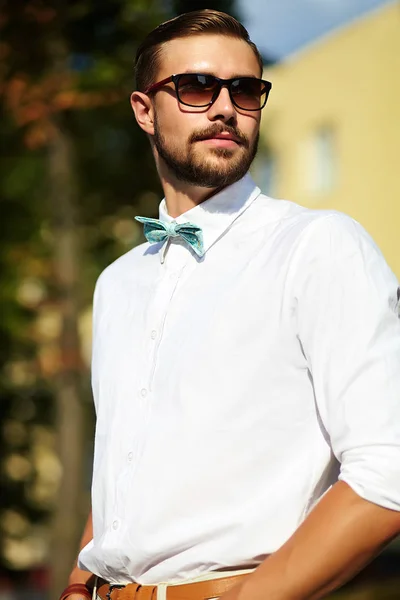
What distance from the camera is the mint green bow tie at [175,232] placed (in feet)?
7.22

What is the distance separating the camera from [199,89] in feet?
7.08

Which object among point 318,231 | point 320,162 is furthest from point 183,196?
point 320,162

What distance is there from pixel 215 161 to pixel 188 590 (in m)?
0.95

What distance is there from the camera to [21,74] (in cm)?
1116

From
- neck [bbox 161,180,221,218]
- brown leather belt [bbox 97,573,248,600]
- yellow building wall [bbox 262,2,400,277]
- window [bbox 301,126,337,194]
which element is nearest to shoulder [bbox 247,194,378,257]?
neck [bbox 161,180,221,218]

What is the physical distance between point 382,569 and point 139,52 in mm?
16615

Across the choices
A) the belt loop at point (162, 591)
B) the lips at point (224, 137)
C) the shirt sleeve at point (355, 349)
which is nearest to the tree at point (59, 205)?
the lips at point (224, 137)

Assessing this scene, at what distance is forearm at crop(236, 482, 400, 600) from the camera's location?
1638 millimetres

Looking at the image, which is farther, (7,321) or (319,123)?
(319,123)

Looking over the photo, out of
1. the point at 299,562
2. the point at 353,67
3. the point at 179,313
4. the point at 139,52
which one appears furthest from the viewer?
the point at 353,67

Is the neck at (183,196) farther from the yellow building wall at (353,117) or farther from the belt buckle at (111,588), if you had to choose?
the yellow building wall at (353,117)

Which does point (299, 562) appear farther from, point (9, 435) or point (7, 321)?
point (9, 435)

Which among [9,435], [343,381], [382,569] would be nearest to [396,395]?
[343,381]

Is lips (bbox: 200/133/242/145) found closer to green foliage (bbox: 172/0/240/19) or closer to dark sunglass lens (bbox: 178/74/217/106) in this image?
dark sunglass lens (bbox: 178/74/217/106)
